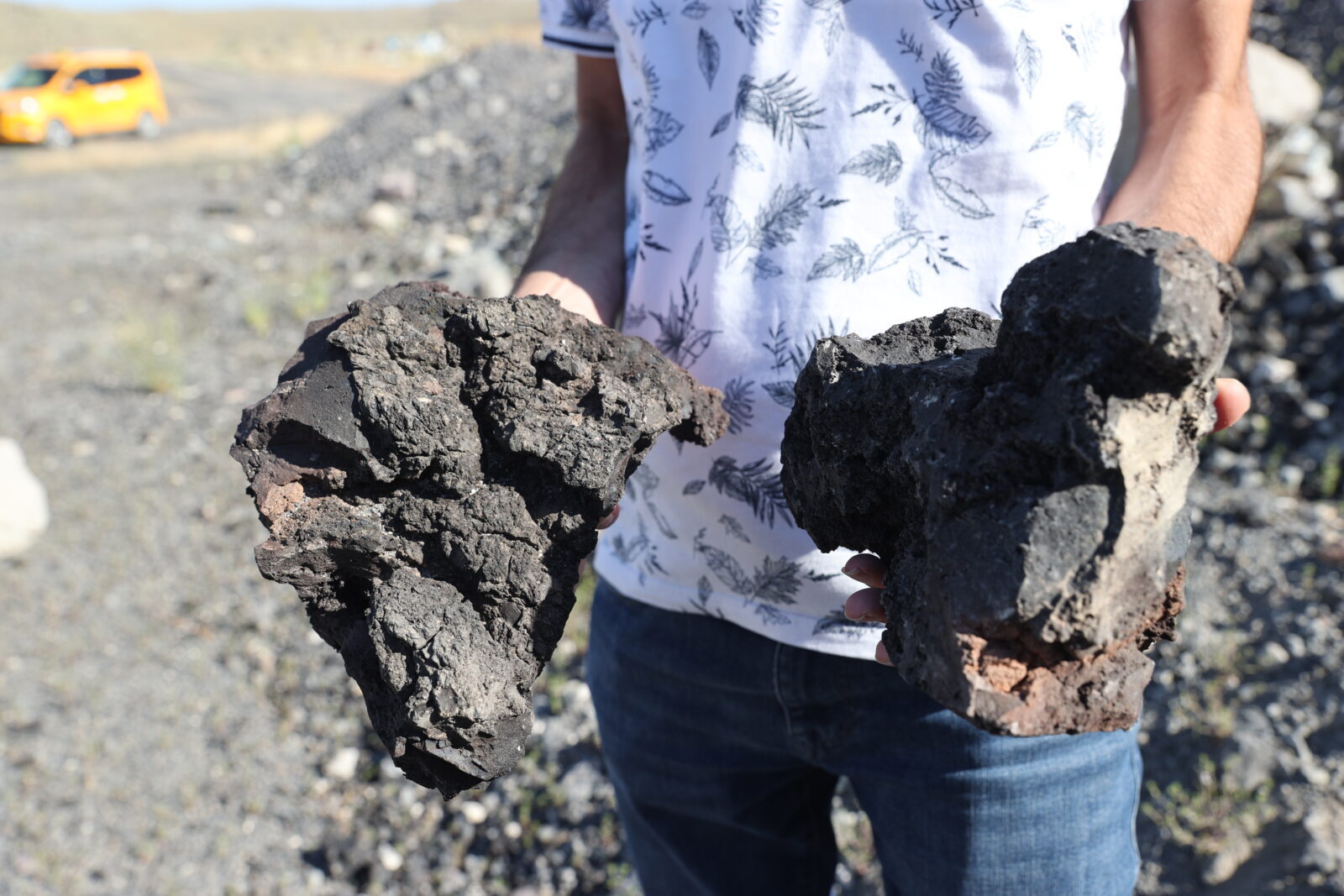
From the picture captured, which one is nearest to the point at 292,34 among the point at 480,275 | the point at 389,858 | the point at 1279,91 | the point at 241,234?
the point at 241,234

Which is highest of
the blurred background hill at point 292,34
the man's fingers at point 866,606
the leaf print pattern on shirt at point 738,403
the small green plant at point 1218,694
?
the leaf print pattern on shirt at point 738,403

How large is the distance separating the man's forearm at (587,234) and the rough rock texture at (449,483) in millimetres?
299

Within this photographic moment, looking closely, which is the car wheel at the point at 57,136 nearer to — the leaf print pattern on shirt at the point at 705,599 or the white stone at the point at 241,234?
the white stone at the point at 241,234

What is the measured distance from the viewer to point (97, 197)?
11836 mm

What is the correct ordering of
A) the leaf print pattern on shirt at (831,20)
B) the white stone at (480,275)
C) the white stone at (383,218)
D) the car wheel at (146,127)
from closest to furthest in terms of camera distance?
the leaf print pattern on shirt at (831,20), the white stone at (480,275), the white stone at (383,218), the car wheel at (146,127)

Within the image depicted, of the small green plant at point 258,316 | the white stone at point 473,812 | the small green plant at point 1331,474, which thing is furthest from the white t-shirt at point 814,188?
the small green plant at point 258,316

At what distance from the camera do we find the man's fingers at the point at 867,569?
4.91 ft

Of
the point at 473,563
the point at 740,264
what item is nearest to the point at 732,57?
the point at 740,264

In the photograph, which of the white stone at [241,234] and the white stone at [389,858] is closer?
the white stone at [389,858]

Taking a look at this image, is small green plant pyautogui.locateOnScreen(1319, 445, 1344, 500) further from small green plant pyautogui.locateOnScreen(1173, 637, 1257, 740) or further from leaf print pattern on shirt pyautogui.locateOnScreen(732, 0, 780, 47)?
leaf print pattern on shirt pyautogui.locateOnScreen(732, 0, 780, 47)

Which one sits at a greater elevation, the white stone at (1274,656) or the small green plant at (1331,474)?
the small green plant at (1331,474)

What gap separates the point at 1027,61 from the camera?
1487mm

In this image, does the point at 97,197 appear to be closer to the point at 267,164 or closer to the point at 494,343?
the point at 267,164

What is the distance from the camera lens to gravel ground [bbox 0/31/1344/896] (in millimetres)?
2953
